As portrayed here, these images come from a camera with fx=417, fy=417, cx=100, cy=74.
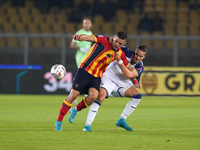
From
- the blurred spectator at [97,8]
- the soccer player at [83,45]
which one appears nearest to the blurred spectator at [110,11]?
the blurred spectator at [97,8]

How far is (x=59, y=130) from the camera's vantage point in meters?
6.61

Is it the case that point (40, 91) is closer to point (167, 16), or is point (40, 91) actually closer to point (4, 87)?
point (4, 87)

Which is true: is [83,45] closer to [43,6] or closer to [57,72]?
[57,72]

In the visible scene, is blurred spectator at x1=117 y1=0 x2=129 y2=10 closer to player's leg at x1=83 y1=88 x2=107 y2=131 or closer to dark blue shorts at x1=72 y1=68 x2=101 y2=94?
player's leg at x1=83 y1=88 x2=107 y2=131

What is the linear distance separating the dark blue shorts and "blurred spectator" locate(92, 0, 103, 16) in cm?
1358

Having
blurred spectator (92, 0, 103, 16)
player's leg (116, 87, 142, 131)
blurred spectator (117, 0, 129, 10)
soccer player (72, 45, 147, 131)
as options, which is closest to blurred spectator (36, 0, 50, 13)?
blurred spectator (92, 0, 103, 16)

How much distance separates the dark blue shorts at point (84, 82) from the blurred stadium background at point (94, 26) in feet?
29.2

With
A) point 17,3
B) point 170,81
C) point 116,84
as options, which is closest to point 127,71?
point 116,84

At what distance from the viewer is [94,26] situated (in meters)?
19.2

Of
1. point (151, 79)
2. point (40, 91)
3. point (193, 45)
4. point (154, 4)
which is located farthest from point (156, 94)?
point (154, 4)

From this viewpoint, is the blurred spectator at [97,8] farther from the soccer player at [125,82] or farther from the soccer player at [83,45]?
the soccer player at [125,82]

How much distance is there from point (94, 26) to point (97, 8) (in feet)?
4.39

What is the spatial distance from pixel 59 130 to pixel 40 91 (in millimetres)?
8977

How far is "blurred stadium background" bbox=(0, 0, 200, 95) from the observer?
16422mm
